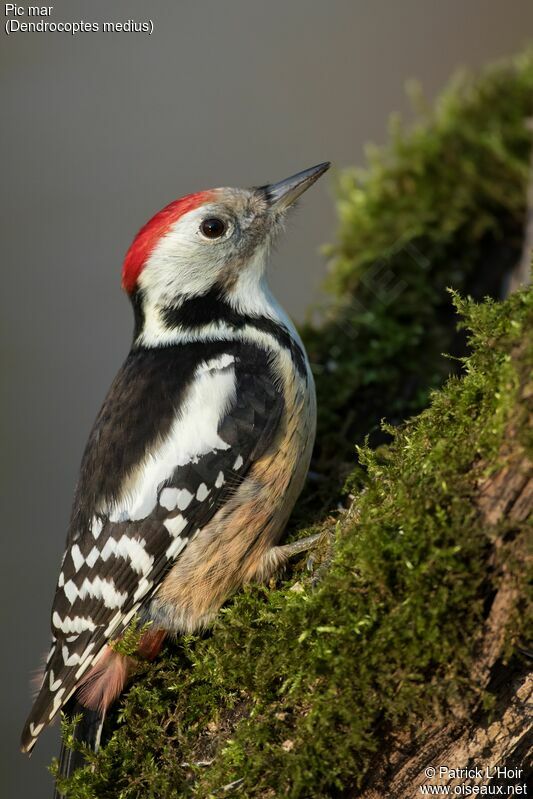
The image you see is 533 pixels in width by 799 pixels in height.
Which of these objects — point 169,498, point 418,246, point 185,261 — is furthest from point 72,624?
point 418,246

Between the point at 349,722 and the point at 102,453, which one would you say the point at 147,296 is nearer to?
the point at 102,453

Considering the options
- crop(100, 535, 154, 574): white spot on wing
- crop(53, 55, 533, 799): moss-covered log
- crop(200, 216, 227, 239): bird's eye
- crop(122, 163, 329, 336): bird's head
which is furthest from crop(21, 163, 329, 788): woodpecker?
crop(200, 216, 227, 239): bird's eye

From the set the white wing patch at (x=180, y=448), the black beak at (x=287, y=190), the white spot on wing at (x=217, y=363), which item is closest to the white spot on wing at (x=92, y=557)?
the white wing patch at (x=180, y=448)

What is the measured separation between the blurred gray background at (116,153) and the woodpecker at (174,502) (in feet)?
14.7

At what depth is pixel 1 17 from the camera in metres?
8.41

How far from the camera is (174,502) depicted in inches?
110

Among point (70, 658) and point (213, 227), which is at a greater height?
point (213, 227)

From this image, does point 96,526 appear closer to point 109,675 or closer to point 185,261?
point 109,675

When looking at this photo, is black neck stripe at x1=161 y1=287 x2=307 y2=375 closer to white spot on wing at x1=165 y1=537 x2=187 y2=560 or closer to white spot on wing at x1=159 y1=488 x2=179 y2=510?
white spot on wing at x1=159 y1=488 x2=179 y2=510

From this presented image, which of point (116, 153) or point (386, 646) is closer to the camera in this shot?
point (386, 646)

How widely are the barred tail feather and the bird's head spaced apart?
165 centimetres

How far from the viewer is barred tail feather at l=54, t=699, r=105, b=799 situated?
102 inches

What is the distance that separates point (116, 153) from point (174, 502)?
7712 millimetres

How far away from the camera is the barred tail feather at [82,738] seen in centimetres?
260
